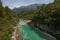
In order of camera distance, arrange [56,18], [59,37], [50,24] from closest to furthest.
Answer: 1. [59,37]
2. [56,18]
3. [50,24]

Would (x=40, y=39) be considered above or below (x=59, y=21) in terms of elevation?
below

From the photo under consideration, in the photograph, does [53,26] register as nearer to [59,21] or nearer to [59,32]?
[59,21]

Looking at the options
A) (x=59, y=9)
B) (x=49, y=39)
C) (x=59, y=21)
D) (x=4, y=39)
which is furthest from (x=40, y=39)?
(x=4, y=39)

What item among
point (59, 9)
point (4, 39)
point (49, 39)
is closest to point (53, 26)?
point (59, 9)

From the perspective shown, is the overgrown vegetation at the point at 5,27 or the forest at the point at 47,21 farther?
the forest at the point at 47,21

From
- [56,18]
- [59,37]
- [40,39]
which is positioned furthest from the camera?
[56,18]

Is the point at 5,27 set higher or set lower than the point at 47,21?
lower

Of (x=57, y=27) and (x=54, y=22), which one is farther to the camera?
(x=54, y=22)

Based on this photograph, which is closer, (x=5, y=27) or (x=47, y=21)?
(x=5, y=27)

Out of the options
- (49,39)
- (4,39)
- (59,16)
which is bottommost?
(4,39)

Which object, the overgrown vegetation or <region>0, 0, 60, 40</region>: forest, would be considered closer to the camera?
the overgrown vegetation
